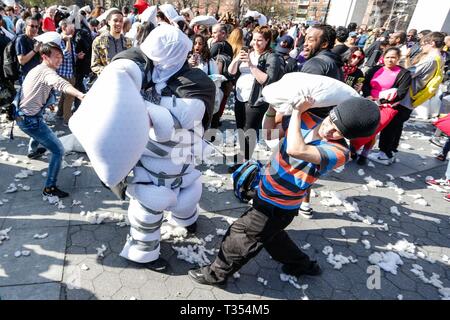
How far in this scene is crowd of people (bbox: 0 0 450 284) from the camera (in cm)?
211

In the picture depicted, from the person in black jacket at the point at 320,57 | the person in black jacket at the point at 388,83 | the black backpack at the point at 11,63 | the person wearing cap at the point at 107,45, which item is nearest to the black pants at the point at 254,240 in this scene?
the person in black jacket at the point at 320,57

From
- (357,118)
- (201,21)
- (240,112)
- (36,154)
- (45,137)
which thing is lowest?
(36,154)

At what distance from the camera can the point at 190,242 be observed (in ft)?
10.9

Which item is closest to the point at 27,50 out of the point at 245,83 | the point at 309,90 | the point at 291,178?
the point at 245,83

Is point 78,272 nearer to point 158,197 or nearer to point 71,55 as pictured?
point 158,197

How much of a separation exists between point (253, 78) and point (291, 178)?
2.31 metres

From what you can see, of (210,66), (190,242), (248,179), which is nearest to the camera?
(190,242)

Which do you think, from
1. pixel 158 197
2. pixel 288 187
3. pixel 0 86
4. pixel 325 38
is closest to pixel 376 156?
pixel 325 38

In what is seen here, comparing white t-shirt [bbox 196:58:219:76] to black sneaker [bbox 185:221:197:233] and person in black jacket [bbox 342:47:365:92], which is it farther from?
person in black jacket [bbox 342:47:365:92]

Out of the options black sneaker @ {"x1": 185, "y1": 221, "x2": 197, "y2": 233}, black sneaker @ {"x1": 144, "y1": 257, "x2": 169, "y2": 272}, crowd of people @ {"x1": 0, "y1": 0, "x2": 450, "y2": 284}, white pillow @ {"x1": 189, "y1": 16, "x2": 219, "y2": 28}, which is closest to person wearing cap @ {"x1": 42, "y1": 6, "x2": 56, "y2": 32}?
crowd of people @ {"x1": 0, "y1": 0, "x2": 450, "y2": 284}

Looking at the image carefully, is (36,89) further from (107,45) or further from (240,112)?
(240,112)

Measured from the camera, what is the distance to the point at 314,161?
2.01 meters

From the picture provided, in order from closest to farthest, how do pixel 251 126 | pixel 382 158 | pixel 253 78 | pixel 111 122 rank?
pixel 111 122, pixel 253 78, pixel 251 126, pixel 382 158

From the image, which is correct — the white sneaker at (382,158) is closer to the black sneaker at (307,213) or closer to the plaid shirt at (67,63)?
the black sneaker at (307,213)
